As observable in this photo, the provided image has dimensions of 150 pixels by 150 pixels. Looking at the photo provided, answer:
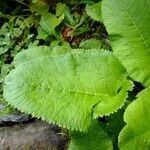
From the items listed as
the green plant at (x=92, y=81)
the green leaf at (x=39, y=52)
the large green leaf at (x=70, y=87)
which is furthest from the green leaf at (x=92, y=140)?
the green leaf at (x=39, y=52)

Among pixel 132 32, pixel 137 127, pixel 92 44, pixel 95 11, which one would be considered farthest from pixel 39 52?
pixel 137 127

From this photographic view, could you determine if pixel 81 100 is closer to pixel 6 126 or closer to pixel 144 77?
pixel 144 77

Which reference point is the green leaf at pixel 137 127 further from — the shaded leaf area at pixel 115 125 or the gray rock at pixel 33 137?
the gray rock at pixel 33 137

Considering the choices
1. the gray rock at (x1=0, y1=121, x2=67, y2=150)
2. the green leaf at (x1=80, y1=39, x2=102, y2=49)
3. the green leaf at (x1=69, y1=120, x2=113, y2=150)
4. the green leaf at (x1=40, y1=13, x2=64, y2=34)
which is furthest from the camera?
the green leaf at (x1=40, y1=13, x2=64, y2=34)

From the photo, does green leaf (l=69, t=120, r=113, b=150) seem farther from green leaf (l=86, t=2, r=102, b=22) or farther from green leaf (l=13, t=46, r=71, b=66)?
green leaf (l=86, t=2, r=102, b=22)

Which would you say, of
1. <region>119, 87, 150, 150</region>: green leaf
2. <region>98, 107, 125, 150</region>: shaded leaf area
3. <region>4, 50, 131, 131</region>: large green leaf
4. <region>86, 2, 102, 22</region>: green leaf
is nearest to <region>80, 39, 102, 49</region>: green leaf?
<region>86, 2, 102, 22</region>: green leaf

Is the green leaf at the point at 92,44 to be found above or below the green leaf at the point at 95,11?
below
